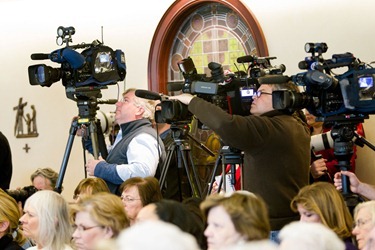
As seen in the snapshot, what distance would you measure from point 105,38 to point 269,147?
3.48 meters

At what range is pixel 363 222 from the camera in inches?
137

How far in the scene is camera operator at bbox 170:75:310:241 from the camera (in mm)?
3920

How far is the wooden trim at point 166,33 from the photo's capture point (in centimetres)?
646

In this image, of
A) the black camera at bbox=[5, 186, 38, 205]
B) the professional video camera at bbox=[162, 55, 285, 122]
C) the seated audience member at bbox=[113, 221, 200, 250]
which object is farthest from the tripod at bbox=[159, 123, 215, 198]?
the seated audience member at bbox=[113, 221, 200, 250]

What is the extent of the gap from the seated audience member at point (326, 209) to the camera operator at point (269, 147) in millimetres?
327

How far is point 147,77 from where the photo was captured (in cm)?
695

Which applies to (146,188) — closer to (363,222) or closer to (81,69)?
(363,222)

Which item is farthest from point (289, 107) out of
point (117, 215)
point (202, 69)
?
point (202, 69)

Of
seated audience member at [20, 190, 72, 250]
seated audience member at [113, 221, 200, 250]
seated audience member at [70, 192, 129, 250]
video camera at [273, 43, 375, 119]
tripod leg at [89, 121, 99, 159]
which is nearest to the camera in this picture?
seated audience member at [113, 221, 200, 250]

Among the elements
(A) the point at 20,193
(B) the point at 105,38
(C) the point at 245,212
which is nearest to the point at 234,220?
(C) the point at 245,212

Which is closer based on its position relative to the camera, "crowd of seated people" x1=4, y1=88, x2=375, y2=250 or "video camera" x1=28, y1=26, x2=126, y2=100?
"crowd of seated people" x1=4, y1=88, x2=375, y2=250

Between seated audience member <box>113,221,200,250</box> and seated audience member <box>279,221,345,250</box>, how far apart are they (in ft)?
1.25

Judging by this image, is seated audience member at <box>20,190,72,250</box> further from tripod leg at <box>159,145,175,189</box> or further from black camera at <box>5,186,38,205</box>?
black camera at <box>5,186,38,205</box>

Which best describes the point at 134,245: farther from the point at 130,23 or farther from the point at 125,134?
the point at 130,23
